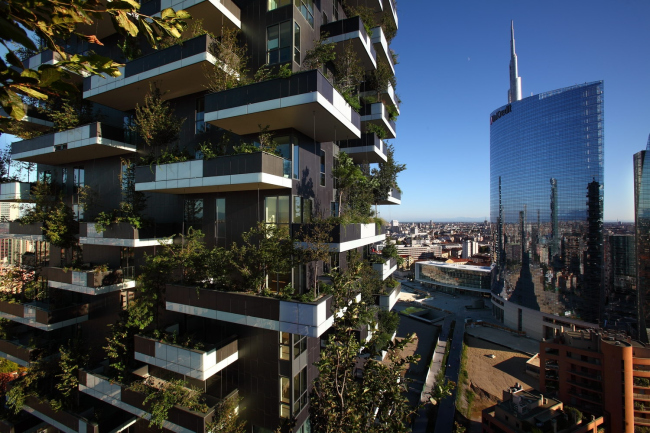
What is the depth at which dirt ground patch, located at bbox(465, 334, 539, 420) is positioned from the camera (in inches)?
1158

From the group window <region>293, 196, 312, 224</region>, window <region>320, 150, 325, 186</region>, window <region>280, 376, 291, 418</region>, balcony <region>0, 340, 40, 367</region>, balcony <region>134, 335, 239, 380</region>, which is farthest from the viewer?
balcony <region>0, 340, 40, 367</region>

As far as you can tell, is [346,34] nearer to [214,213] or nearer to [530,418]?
[214,213]

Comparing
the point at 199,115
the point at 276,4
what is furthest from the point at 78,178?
the point at 276,4

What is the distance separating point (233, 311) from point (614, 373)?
36.1 m

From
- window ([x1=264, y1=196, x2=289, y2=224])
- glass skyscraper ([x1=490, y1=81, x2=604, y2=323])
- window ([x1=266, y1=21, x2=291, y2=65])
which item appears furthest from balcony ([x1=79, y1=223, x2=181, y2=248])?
glass skyscraper ([x1=490, y1=81, x2=604, y2=323])

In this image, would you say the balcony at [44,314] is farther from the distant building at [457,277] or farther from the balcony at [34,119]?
the distant building at [457,277]

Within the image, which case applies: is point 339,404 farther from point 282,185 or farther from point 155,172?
point 155,172

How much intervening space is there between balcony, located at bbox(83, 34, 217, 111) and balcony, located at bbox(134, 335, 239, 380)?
33.3 ft

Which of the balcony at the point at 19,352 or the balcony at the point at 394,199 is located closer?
the balcony at the point at 19,352

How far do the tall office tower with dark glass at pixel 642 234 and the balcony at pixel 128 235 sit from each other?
224 ft

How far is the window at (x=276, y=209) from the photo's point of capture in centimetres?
1097

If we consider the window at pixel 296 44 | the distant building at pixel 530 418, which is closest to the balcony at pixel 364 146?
the window at pixel 296 44

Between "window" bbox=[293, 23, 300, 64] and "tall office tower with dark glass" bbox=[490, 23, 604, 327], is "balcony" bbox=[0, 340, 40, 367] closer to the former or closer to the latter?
"window" bbox=[293, 23, 300, 64]

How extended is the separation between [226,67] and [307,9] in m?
4.85
